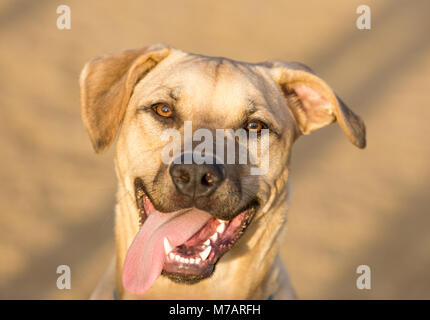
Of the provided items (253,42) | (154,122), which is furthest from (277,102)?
(253,42)

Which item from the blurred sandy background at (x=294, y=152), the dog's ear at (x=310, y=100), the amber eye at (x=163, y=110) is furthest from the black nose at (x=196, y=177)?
the blurred sandy background at (x=294, y=152)

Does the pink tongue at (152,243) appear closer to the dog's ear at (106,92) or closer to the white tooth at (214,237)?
the white tooth at (214,237)

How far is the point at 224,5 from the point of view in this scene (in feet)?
46.6

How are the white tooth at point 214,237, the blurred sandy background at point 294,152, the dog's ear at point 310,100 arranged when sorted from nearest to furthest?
the white tooth at point 214,237 → the dog's ear at point 310,100 → the blurred sandy background at point 294,152

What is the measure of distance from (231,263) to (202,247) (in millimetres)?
349

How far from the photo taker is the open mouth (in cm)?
349

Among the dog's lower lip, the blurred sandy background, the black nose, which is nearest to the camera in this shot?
the black nose

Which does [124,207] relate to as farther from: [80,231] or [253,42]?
[253,42]

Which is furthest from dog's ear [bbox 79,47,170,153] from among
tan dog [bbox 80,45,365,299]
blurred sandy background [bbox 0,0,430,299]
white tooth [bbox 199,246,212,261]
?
blurred sandy background [bbox 0,0,430,299]

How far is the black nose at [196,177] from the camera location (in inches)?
129

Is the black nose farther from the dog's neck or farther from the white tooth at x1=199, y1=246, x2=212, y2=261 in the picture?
the dog's neck

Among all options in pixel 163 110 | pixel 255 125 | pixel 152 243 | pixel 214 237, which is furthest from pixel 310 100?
pixel 152 243

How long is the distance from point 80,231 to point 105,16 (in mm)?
6763

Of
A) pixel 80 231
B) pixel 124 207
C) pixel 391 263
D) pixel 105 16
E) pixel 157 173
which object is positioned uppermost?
pixel 105 16
